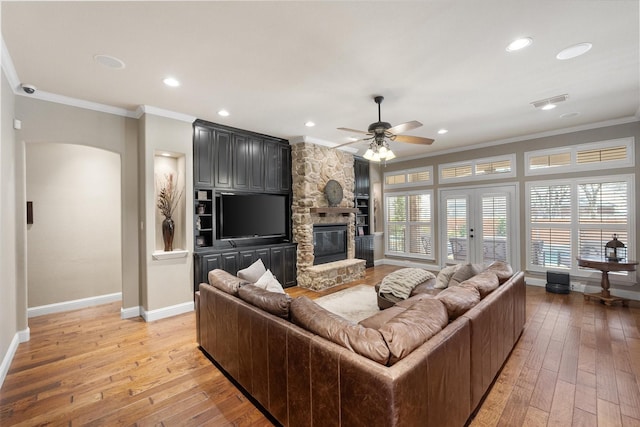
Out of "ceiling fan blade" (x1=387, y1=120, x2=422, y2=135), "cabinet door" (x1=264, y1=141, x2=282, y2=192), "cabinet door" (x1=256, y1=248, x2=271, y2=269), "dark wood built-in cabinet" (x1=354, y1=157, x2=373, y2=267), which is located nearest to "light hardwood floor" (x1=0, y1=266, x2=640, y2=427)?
"cabinet door" (x1=256, y1=248, x2=271, y2=269)

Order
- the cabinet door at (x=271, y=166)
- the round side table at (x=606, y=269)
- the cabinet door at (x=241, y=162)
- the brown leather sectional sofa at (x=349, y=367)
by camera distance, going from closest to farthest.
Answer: the brown leather sectional sofa at (x=349, y=367) → the round side table at (x=606, y=269) → the cabinet door at (x=241, y=162) → the cabinet door at (x=271, y=166)

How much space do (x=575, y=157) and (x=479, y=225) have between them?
6.64ft

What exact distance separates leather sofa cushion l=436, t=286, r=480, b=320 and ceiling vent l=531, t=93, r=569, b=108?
10.2ft

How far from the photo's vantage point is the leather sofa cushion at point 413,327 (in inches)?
57.3

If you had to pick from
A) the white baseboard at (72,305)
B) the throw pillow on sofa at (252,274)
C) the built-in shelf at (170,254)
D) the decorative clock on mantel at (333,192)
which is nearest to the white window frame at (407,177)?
the decorative clock on mantel at (333,192)

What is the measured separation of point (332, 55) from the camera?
2.67 metres

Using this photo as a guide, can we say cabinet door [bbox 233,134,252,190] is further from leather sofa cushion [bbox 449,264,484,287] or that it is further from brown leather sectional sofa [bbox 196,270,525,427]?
leather sofa cushion [bbox 449,264,484,287]

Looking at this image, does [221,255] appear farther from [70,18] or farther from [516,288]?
[516,288]

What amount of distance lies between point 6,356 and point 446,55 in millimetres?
5056

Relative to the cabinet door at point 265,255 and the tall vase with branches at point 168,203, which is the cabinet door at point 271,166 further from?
the tall vase with branches at point 168,203

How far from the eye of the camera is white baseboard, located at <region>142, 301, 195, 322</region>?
3.91 m

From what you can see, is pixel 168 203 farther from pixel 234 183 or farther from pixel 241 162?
pixel 241 162

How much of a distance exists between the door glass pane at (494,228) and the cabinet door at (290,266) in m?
4.10

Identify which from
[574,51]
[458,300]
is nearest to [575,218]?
[574,51]
